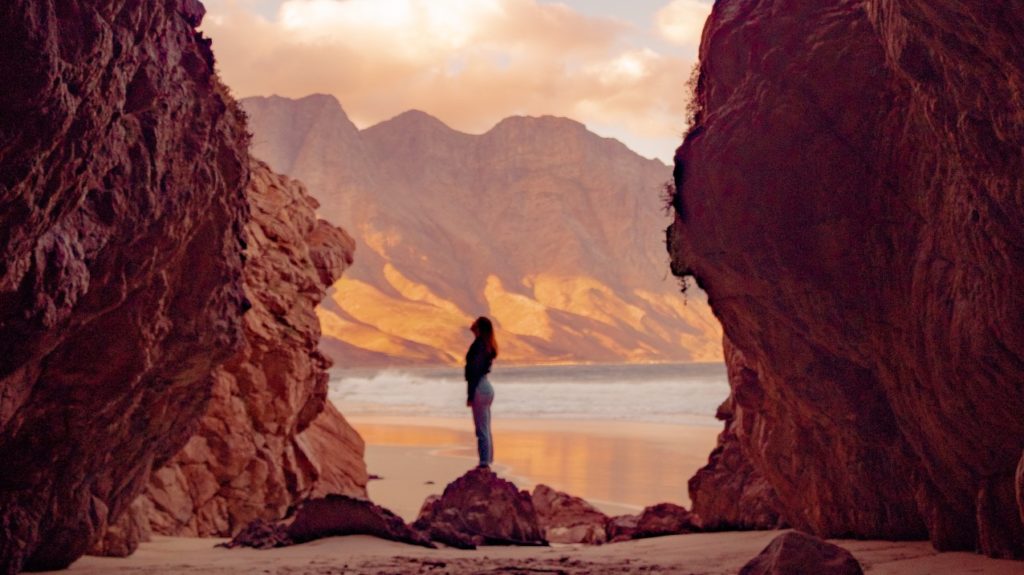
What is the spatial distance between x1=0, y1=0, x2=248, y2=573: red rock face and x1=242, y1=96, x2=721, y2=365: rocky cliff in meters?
99.3

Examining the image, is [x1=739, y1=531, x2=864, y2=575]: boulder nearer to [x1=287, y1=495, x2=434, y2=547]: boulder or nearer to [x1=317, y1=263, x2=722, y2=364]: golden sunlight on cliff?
[x1=287, y1=495, x2=434, y2=547]: boulder

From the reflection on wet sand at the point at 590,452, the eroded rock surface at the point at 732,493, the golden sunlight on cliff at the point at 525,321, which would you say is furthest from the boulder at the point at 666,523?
the golden sunlight on cliff at the point at 525,321

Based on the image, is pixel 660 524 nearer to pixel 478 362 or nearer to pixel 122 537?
pixel 478 362

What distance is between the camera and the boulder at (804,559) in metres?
5.18

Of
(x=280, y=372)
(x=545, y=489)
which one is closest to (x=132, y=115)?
(x=280, y=372)

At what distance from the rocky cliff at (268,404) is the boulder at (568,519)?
2809 millimetres

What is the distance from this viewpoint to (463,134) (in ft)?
563

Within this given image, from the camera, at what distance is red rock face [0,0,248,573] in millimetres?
3926

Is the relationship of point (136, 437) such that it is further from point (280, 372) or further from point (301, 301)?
point (301, 301)

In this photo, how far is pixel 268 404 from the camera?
12.1m

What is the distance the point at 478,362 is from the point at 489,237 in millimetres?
136472

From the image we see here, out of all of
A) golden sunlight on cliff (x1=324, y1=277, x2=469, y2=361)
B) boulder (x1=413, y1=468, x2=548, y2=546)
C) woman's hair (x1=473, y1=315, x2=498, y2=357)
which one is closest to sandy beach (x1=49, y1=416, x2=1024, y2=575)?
boulder (x1=413, y1=468, x2=548, y2=546)

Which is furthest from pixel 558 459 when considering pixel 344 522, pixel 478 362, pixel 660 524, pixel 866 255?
pixel 866 255

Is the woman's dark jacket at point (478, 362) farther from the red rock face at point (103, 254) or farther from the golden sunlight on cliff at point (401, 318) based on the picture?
the golden sunlight on cliff at point (401, 318)
